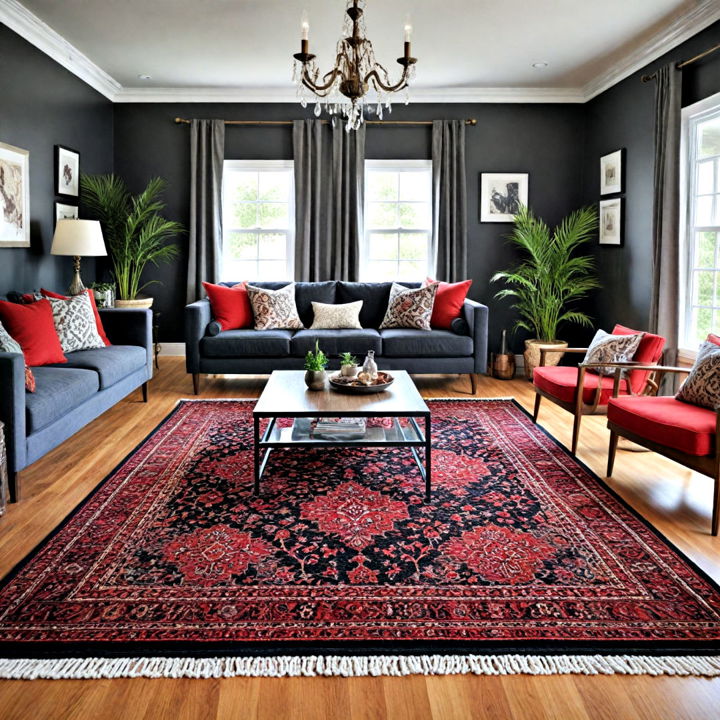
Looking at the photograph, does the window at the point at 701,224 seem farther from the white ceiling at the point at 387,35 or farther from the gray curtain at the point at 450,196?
the gray curtain at the point at 450,196

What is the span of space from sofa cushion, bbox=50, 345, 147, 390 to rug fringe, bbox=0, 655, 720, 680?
2.54 meters

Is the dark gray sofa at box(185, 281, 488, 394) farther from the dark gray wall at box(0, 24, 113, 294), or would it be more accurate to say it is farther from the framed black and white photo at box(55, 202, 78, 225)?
the framed black and white photo at box(55, 202, 78, 225)

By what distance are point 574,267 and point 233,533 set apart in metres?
5.03

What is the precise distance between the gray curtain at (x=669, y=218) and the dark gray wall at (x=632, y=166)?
0.39 ft

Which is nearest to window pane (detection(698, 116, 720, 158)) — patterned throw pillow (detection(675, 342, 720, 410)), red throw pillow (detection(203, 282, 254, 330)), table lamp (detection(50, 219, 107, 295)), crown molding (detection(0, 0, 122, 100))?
patterned throw pillow (detection(675, 342, 720, 410))

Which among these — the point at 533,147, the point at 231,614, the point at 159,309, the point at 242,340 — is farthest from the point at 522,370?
the point at 231,614

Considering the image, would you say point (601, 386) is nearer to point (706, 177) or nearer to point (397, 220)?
point (706, 177)

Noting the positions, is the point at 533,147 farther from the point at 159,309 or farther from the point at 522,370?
the point at 159,309

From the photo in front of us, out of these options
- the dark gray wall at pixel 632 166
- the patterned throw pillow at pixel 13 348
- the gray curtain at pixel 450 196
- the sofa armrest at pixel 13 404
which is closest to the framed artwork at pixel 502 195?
the gray curtain at pixel 450 196

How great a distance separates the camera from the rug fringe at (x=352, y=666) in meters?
1.95

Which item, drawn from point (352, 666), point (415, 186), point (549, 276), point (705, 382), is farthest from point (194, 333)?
point (352, 666)

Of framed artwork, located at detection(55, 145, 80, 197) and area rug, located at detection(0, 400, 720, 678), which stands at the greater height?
framed artwork, located at detection(55, 145, 80, 197)

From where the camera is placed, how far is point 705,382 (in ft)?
11.0

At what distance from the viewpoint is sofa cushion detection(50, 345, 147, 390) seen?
4312 millimetres
